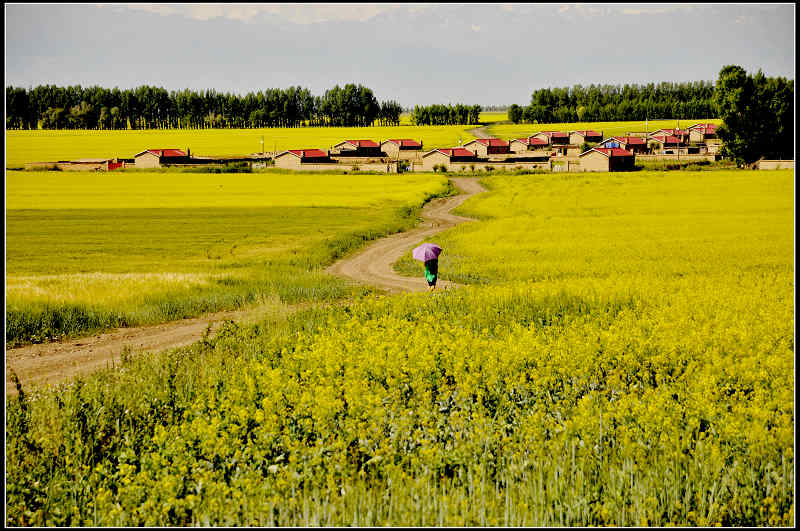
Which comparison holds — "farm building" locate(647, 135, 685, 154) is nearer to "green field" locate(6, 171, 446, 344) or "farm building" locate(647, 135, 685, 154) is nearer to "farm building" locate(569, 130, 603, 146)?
"farm building" locate(569, 130, 603, 146)

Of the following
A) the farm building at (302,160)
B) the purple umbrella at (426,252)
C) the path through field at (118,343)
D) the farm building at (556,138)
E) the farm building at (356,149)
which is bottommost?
the path through field at (118,343)

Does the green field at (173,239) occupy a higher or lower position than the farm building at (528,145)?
lower

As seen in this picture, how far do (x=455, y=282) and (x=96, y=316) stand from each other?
1494 centimetres

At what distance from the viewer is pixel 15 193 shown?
6925cm

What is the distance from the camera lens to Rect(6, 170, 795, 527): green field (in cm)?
845

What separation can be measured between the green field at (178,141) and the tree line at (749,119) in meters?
66.1

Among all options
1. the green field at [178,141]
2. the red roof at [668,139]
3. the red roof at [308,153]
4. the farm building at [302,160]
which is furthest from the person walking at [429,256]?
the red roof at [668,139]

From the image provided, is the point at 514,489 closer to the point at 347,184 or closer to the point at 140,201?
the point at 140,201

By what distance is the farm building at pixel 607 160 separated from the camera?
352ft

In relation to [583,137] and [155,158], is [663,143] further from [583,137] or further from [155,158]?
[155,158]

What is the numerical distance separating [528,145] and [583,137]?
1497cm

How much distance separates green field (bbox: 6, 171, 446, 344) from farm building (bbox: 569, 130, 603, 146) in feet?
227

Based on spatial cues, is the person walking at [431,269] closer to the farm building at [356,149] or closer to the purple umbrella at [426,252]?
the purple umbrella at [426,252]

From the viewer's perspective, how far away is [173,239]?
44906 millimetres
